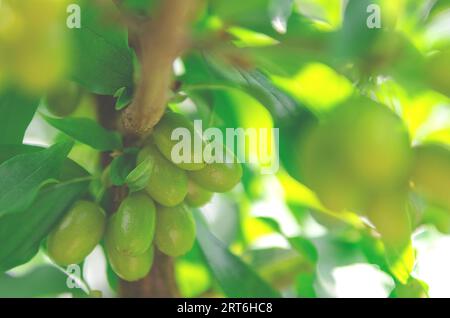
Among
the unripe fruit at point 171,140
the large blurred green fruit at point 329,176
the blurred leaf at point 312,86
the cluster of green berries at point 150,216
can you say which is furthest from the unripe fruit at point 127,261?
the large blurred green fruit at point 329,176

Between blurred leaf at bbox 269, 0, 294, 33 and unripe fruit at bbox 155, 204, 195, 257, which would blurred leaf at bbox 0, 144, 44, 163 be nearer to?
unripe fruit at bbox 155, 204, 195, 257

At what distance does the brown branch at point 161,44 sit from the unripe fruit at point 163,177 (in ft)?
0.45

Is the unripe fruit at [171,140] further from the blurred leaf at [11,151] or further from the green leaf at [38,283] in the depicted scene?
the green leaf at [38,283]

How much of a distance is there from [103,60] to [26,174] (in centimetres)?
14

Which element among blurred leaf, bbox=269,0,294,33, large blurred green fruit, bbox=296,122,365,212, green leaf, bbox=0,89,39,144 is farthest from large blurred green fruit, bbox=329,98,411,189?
green leaf, bbox=0,89,39,144

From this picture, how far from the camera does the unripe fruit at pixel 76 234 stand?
632mm

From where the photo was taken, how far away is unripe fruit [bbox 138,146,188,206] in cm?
59

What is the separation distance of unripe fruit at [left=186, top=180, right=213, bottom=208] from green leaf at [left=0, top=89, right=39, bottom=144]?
0.17m

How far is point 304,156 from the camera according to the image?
36cm

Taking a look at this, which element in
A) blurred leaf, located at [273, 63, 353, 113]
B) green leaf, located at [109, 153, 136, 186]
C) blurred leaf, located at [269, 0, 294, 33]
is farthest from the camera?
green leaf, located at [109, 153, 136, 186]

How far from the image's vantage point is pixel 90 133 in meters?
0.64

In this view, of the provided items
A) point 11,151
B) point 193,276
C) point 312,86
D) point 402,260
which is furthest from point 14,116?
point 193,276

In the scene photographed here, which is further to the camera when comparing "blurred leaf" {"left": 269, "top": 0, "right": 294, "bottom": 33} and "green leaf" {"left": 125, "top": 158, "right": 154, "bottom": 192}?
"green leaf" {"left": 125, "top": 158, "right": 154, "bottom": 192}
